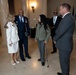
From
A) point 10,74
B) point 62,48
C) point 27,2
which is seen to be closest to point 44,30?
point 62,48

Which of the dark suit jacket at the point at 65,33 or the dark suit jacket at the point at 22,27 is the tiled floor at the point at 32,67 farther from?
the dark suit jacket at the point at 65,33

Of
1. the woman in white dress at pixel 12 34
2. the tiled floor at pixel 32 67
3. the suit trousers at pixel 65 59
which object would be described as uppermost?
the woman in white dress at pixel 12 34

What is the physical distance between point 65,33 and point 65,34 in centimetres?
3

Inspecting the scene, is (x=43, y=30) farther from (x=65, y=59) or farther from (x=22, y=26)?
(x=65, y=59)

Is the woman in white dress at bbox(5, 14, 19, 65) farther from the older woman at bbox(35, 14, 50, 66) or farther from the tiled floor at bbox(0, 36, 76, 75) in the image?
the older woman at bbox(35, 14, 50, 66)

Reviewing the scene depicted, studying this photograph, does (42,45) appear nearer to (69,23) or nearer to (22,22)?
(22,22)

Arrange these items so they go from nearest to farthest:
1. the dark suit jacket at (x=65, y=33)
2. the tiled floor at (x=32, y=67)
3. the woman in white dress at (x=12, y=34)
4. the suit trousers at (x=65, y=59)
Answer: the dark suit jacket at (x=65, y=33)
the suit trousers at (x=65, y=59)
the tiled floor at (x=32, y=67)
the woman in white dress at (x=12, y=34)

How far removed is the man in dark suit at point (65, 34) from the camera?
2.98m

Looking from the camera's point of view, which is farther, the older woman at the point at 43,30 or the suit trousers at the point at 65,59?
the older woman at the point at 43,30

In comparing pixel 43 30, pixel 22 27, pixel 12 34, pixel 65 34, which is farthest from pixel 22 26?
pixel 65 34

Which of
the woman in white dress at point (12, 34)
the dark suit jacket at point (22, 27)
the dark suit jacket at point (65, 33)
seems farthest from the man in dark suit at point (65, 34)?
the dark suit jacket at point (22, 27)

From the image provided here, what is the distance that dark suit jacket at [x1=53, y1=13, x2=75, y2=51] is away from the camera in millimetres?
2967

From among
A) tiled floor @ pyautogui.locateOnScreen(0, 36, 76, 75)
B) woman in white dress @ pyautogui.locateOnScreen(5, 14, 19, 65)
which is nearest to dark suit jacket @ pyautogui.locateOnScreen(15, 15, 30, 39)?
woman in white dress @ pyautogui.locateOnScreen(5, 14, 19, 65)

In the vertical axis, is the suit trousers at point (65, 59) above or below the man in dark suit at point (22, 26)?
below
